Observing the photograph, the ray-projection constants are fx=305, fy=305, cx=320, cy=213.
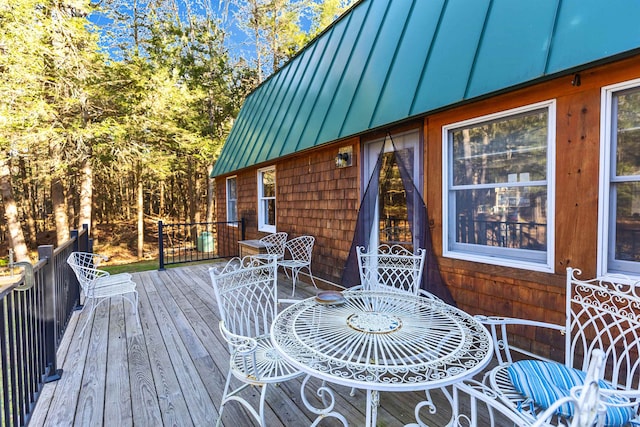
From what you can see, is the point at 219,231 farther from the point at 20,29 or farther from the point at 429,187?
the point at 429,187

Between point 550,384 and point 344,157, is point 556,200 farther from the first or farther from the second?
point 344,157

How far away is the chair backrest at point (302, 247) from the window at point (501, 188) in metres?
2.39

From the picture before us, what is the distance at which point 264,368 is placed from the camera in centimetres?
177

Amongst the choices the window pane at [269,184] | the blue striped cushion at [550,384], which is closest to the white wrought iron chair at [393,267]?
the blue striped cushion at [550,384]

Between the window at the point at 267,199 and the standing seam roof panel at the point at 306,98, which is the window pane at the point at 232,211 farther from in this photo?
the standing seam roof panel at the point at 306,98

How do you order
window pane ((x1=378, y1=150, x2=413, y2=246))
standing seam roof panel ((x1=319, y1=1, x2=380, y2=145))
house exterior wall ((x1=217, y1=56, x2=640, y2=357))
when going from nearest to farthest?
1. house exterior wall ((x1=217, y1=56, x2=640, y2=357))
2. window pane ((x1=378, y1=150, x2=413, y2=246))
3. standing seam roof panel ((x1=319, y1=1, x2=380, y2=145))

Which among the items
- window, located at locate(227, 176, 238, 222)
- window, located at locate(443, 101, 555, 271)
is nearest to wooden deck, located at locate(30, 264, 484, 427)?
window, located at locate(443, 101, 555, 271)

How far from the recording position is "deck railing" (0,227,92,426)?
1.63 m

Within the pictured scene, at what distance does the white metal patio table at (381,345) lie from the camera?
49.7 inches

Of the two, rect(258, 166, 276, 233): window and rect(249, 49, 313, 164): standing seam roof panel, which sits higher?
rect(249, 49, 313, 164): standing seam roof panel

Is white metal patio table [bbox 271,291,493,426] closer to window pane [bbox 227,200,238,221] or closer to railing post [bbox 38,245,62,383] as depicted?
railing post [bbox 38,245,62,383]

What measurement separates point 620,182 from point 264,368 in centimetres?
255

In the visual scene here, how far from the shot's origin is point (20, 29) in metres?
5.96

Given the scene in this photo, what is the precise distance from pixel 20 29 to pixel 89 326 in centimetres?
637
